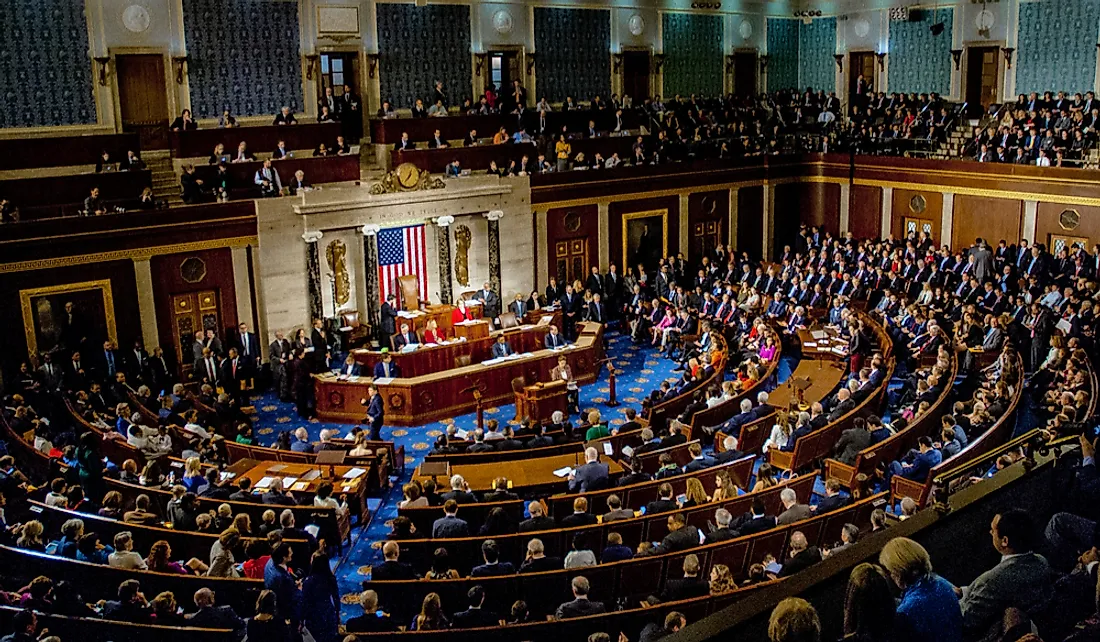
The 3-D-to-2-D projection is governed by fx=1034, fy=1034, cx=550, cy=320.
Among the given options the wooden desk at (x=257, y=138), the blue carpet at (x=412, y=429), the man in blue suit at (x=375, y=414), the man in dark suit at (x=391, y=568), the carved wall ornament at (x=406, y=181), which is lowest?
the blue carpet at (x=412, y=429)

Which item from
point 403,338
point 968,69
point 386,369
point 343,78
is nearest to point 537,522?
point 386,369

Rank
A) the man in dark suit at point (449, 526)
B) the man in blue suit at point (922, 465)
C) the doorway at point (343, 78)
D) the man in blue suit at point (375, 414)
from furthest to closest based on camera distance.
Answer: the doorway at point (343, 78), the man in blue suit at point (375, 414), the man in blue suit at point (922, 465), the man in dark suit at point (449, 526)

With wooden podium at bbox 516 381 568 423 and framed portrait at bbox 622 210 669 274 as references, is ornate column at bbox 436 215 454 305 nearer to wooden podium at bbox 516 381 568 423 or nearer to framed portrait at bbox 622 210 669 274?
framed portrait at bbox 622 210 669 274

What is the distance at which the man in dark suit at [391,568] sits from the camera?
10.0 meters

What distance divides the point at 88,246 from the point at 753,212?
58.8 feet

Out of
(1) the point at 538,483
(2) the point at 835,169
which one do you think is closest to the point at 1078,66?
(2) the point at 835,169

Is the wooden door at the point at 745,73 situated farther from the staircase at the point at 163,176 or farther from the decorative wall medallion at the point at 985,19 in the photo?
the staircase at the point at 163,176

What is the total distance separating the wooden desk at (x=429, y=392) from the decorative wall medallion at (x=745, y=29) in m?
17.5

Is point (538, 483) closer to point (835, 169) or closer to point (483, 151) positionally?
point (483, 151)

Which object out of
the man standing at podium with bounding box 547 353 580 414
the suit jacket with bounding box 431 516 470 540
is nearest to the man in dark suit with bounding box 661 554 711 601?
the suit jacket with bounding box 431 516 470 540

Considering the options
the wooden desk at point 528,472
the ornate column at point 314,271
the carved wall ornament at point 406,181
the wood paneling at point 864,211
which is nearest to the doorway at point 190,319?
the ornate column at point 314,271

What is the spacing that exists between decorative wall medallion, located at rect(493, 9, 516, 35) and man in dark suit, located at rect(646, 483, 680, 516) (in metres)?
19.8

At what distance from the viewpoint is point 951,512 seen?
632cm

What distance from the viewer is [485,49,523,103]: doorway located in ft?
95.6
